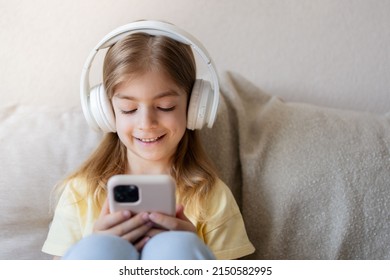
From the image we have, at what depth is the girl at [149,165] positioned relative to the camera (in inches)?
31.0

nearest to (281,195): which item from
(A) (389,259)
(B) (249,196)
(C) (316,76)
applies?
(B) (249,196)

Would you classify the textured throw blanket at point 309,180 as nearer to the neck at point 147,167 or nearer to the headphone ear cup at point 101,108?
the neck at point 147,167

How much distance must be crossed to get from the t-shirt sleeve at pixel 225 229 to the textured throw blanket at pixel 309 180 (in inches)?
2.0

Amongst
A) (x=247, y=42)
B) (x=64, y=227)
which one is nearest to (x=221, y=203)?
(x=64, y=227)

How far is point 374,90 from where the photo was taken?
115cm

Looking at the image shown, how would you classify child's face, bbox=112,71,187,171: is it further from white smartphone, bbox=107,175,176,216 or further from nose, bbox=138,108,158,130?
white smartphone, bbox=107,175,176,216

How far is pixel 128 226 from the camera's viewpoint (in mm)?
766

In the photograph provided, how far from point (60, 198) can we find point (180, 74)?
0.29m

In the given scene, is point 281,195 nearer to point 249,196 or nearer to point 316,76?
point 249,196

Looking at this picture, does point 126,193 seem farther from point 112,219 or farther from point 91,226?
point 91,226

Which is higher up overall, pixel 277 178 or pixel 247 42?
pixel 247 42

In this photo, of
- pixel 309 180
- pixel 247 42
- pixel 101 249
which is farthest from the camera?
pixel 247 42

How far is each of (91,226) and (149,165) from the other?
141 millimetres

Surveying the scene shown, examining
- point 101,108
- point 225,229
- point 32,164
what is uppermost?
point 101,108
